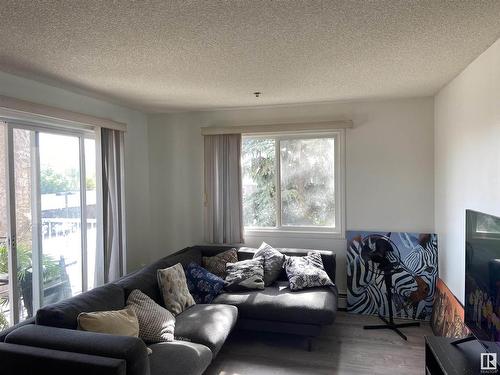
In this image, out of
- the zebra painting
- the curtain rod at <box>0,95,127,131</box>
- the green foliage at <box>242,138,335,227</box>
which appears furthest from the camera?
the green foliage at <box>242,138,335,227</box>

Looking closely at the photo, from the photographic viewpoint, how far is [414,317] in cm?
368

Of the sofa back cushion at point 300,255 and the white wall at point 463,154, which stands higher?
the white wall at point 463,154

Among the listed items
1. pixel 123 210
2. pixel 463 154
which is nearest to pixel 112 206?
pixel 123 210

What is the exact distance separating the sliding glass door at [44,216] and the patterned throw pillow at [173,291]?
42.5 inches

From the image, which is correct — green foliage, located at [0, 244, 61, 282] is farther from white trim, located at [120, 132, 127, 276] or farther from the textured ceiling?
the textured ceiling

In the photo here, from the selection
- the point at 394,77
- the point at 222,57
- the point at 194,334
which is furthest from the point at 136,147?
the point at 394,77

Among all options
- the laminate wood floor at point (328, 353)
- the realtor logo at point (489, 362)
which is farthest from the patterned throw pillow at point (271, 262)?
the realtor logo at point (489, 362)

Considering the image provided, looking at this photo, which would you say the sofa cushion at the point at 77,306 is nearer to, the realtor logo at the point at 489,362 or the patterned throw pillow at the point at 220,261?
the patterned throw pillow at the point at 220,261

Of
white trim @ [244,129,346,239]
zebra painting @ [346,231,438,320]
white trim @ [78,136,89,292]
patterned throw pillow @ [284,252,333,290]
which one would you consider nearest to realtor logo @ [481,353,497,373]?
patterned throw pillow @ [284,252,333,290]

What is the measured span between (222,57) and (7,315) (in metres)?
2.67

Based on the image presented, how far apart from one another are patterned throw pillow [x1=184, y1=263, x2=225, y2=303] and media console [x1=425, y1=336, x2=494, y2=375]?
190 cm

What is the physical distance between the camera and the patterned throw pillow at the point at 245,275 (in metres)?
3.44

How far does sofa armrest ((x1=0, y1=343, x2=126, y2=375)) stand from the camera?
172 centimetres

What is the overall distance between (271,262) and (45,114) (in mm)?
2571
